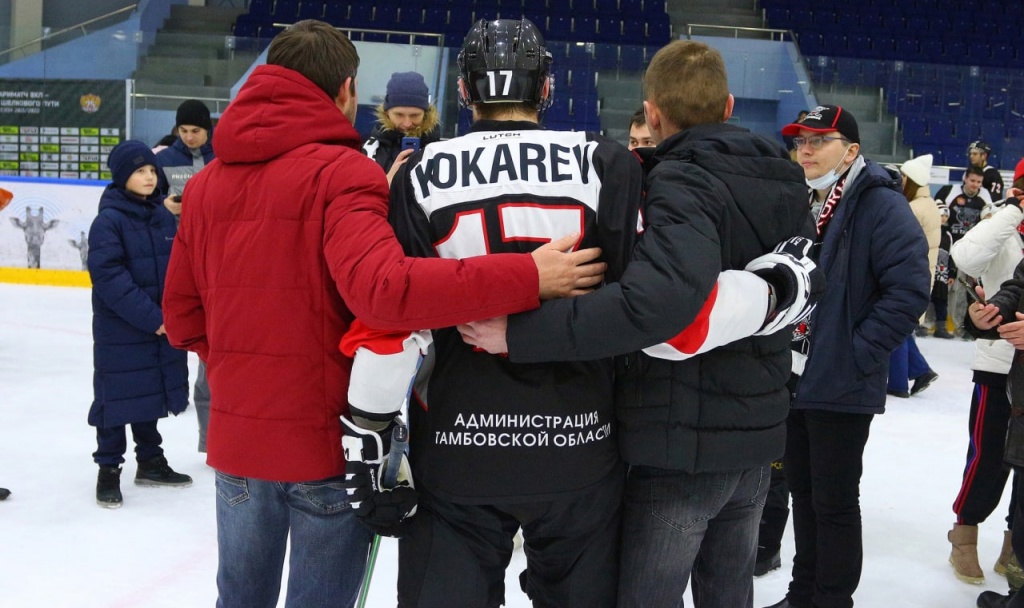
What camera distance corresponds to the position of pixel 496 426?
1.52m

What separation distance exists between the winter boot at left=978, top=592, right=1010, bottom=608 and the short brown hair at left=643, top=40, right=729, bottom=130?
1.97m

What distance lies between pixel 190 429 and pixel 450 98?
470 centimetres

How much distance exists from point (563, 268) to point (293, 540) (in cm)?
73

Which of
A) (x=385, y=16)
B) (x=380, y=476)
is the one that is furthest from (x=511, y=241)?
(x=385, y=16)

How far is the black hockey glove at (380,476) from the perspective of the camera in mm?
1522

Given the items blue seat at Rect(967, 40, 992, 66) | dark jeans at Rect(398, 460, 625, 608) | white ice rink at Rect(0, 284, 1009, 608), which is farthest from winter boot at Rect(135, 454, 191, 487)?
blue seat at Rect(967, 40, 992, 66)

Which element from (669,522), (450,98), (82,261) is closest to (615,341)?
(669,522)

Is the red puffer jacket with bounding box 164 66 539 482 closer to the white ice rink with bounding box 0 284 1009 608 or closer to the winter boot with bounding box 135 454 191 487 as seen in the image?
the white ice rink with bounding box 0 284 1009 608

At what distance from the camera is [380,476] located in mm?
1542

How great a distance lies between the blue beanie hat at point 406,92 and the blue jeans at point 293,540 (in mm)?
1988

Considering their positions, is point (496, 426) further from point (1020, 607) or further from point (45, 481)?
point (45, 481)

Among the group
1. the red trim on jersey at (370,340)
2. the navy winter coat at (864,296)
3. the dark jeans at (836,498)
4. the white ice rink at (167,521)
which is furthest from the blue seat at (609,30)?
the red trim on jersey at (370,340)

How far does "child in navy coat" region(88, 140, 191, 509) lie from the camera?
344 centimetres

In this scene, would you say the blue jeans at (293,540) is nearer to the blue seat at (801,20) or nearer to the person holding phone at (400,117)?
the person holding phone at (400,117)
